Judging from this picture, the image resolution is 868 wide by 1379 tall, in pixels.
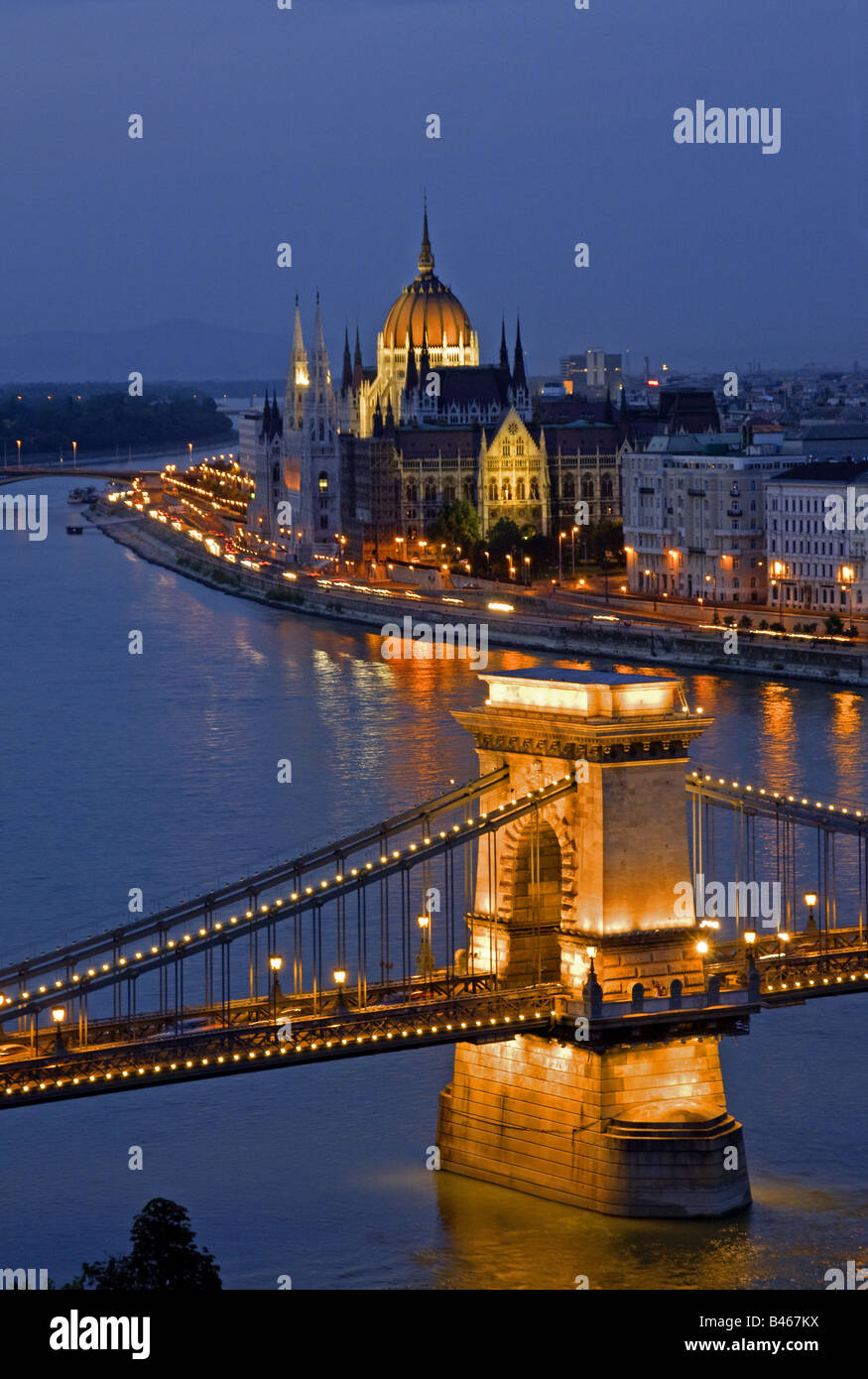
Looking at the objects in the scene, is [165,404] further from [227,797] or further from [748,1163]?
[748,1163]

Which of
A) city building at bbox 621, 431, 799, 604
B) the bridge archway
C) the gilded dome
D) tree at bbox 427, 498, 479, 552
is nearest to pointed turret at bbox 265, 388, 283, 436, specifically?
the gilded dome

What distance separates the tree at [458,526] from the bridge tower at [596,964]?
57.1 meters

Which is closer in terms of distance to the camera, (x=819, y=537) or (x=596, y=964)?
(x=596, y=964)

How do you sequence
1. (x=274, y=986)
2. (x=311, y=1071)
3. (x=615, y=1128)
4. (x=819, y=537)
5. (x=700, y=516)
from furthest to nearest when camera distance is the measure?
(x=700, y=516), (x=819, y=537), (x=311, y=1071), (x=274, y=986), (x=615, y=1128)

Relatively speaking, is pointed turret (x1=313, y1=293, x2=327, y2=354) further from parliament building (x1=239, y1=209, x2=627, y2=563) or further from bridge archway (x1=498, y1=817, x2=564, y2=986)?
bridge archway (x1=498, y1=817, x2=564, y2=986)

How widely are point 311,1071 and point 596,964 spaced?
11.9 ft

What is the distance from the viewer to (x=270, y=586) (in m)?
72.2

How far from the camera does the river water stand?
1766 cm

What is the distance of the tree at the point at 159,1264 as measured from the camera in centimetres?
1540

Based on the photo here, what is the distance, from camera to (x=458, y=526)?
77.9 meters

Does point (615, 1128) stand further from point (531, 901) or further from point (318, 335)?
point (318, 335)

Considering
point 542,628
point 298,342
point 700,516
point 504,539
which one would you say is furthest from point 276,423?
point 542,628

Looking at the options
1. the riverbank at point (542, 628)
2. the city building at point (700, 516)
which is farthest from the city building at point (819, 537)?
the riverbank at point (542, 628)
